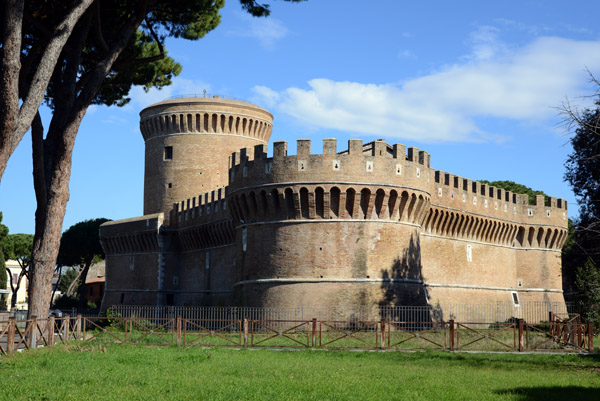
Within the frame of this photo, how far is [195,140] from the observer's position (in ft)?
131

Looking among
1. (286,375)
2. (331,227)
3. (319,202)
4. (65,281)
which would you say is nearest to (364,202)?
(331,227)

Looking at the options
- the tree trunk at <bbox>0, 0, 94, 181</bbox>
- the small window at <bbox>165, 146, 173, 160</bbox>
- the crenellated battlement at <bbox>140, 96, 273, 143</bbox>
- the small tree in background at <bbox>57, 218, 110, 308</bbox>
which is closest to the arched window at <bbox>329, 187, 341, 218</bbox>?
the tree trunk at <bbox>0, 0, 94, 181</bbox>

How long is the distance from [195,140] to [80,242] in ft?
53.3

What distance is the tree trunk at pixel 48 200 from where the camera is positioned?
56.2ft

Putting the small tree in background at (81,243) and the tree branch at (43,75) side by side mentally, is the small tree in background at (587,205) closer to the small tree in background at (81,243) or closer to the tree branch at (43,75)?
the tree branch at (43,75)

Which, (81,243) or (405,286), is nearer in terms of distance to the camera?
(405,286)

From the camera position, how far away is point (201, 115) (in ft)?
131

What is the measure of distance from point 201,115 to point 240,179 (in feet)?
43.7

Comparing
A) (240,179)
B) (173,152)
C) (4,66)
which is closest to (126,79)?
(240,179)

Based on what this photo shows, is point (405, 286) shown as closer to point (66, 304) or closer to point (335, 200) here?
point (335, 200)

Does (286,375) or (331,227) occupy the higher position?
(331,227)

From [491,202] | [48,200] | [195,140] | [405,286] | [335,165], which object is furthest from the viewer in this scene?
[195,140]

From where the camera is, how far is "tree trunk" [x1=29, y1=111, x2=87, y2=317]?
56.2 feet

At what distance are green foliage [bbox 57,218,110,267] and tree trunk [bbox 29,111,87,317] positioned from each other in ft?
115
